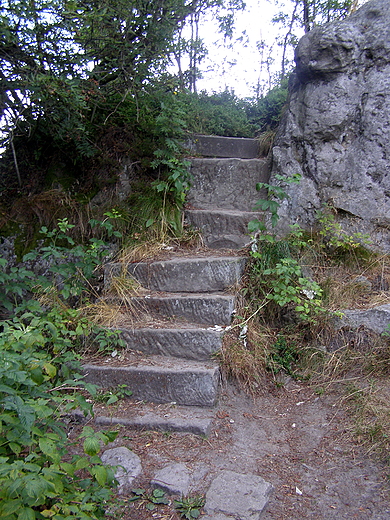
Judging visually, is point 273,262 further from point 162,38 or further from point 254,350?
point 162,38

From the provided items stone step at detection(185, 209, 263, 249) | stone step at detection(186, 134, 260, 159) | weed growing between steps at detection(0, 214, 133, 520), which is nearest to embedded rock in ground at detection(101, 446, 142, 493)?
weed growing between steps at detection(0, 214, 133, 520)

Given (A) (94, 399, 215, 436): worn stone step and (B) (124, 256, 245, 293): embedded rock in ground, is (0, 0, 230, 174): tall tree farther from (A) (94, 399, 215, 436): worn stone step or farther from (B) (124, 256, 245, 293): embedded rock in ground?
(A) (94, 399, 215, 436): worn stone step

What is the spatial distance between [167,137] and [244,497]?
350 centimetres

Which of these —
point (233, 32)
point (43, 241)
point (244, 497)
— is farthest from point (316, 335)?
point (233, 32)

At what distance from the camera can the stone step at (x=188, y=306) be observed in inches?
137

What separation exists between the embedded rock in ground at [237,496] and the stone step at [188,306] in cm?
131

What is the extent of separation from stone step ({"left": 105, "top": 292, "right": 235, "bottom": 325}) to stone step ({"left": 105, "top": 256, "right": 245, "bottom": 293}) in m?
0.11

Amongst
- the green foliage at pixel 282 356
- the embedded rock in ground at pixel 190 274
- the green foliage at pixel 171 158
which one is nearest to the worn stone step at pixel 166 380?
the green foliage at pixel 282 356

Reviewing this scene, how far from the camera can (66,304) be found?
397 centimetres

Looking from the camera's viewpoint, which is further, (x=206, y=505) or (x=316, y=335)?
(x=316, y=335)

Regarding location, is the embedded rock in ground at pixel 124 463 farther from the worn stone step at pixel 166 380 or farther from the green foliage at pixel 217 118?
the green foliage at pixel 217 118

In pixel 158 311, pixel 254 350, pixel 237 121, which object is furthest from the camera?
pixel 237 121

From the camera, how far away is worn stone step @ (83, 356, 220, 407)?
303 cm

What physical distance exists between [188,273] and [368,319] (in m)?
1.56
